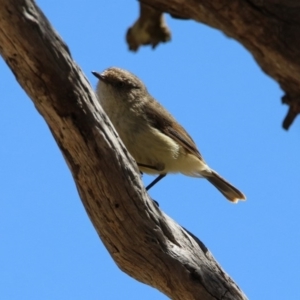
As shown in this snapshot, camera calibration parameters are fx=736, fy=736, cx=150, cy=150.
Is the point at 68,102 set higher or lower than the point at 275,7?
lower

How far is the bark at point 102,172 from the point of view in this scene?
164 inches

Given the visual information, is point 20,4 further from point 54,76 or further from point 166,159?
point 166,159

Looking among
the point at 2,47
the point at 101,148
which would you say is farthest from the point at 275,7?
the point at 2,47

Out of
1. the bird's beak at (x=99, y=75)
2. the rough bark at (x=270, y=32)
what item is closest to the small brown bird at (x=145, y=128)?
the bird's beak at (x=99, y=75)

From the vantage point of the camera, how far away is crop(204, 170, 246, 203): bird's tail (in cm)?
761

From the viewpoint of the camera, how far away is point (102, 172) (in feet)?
15.0

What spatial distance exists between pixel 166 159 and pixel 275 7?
200 cm

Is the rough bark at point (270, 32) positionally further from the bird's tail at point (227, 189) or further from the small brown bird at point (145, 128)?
the bird's tail at point (227, 189)

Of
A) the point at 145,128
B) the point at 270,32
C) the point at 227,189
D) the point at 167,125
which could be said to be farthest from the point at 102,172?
the point at 227,189

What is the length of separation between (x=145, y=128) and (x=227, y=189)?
1662 millimetres

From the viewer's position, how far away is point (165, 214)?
5.07 meters

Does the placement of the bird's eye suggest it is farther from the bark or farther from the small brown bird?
the bark

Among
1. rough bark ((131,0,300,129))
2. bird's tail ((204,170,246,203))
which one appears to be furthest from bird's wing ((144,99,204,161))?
rough bark ((131,0,300,129))

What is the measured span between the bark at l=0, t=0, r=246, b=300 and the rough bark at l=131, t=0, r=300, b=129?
1082 millimetres
